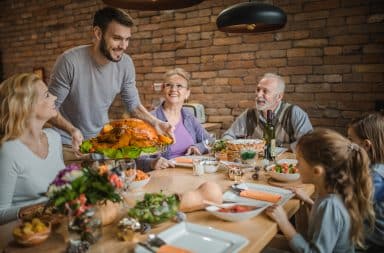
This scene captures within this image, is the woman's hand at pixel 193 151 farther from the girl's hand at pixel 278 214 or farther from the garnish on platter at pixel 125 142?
the girl's hand at pixel 278 214

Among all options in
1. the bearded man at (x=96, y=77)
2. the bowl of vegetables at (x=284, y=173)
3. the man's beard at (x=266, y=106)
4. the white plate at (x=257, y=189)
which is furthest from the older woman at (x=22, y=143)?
the man's beard at (x=266, y=106)

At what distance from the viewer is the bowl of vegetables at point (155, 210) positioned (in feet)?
3.87

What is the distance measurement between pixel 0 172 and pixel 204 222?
3.03 feet

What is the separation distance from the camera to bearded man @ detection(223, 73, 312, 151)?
9.36 ft

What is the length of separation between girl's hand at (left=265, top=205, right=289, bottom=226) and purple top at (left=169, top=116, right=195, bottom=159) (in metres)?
1.35

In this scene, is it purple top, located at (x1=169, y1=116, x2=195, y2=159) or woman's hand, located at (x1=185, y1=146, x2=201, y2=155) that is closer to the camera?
woman's hand, located at (x1=185, y1=146, x2=201, y2=155)

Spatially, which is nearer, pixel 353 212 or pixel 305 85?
pixel 353 212

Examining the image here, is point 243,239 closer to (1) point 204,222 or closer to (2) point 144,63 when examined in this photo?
(1) point 204,222

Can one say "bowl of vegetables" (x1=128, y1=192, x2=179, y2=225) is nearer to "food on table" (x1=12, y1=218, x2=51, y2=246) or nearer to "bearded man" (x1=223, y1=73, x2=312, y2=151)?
"food on table" (x1=12, y1=218, x2=51, y2=246)

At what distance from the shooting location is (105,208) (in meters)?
1.20

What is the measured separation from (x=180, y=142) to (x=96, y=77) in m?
0.80

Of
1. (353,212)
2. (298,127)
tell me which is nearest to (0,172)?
(353,212)

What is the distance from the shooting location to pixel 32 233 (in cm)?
107

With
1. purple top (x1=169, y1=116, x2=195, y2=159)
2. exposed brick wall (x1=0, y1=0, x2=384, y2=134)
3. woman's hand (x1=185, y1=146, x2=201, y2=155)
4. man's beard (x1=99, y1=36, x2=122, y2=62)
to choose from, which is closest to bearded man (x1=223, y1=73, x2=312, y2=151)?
purple top (x1=169, y1=116, x2=195, y2=159)
